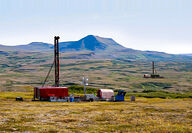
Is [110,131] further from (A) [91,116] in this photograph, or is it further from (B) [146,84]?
(B) [146,84]

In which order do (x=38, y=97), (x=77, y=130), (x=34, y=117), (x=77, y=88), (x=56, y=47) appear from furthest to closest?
(x=77, y=88), (x=56, y=47), (x=38, y=97), (x=34, y=117), (x=77, y=130)

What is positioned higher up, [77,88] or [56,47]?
[56,47]

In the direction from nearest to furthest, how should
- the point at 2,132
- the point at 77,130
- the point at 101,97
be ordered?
the point at 2,132 → the point at 77,130 → the point at 101,97

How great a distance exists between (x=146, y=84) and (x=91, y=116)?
500 feet

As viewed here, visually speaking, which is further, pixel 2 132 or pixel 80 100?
pixel 80 100

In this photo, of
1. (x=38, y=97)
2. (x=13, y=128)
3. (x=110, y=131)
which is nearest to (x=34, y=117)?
(x=13, y=128)

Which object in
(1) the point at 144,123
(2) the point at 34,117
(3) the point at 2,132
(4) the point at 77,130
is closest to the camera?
(3) the point at 2,132

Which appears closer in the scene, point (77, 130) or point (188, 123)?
point (77, 130)

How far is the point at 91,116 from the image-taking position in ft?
129

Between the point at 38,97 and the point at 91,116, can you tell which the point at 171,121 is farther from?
the point at 38,97

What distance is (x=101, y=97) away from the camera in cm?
6994

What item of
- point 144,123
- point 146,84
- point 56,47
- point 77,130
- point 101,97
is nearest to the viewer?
point 77,130

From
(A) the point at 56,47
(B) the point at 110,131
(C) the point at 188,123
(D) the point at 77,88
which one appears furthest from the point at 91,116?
(D) the point at 77,88

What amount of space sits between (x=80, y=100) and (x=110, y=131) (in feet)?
124
